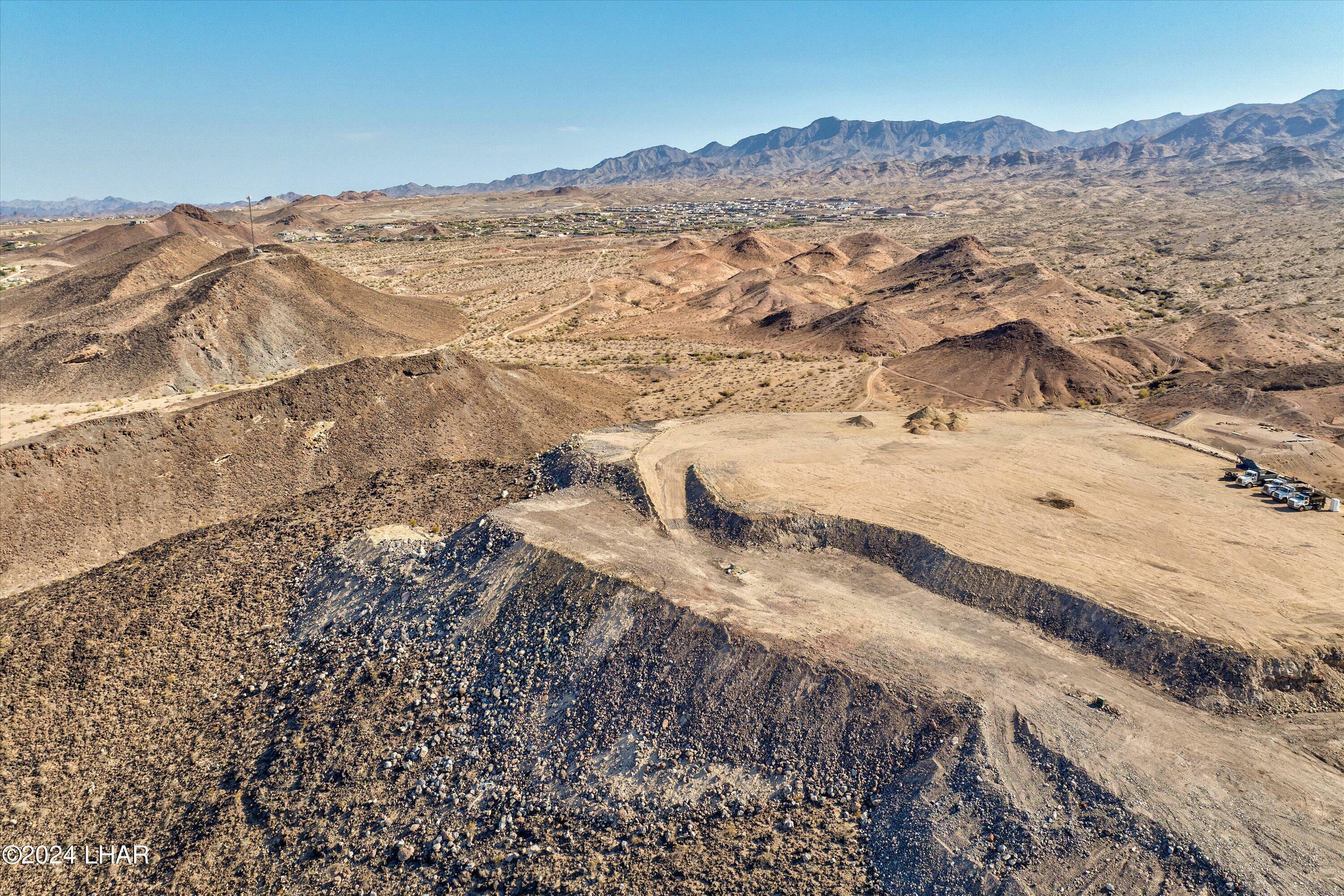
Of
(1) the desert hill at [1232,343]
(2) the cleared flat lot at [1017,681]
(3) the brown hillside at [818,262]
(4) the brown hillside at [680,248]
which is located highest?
(4) the brown hillside at [680,248]

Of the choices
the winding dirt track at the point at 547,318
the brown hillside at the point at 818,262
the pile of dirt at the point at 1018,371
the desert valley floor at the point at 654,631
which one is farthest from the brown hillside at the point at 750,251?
the desert valley floor at the point at 654,631

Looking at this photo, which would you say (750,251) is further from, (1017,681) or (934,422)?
(1017,681)

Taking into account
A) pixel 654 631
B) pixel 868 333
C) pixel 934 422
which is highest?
pixel 868 333

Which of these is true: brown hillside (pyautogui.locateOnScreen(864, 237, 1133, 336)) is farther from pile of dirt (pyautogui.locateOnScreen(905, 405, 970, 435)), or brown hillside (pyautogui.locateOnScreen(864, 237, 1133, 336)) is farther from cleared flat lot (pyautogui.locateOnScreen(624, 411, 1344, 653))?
cleared flat lot (pyautogui.locateOnScreen(624, 411, 1344, 653))

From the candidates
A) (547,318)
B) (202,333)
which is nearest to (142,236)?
(547,318)

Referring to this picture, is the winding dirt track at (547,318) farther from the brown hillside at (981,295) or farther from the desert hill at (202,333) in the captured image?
the brown hillside at (981,295)

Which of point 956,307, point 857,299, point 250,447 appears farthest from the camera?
point 857,299

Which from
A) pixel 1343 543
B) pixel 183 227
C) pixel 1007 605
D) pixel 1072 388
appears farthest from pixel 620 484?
pixel 183 227
